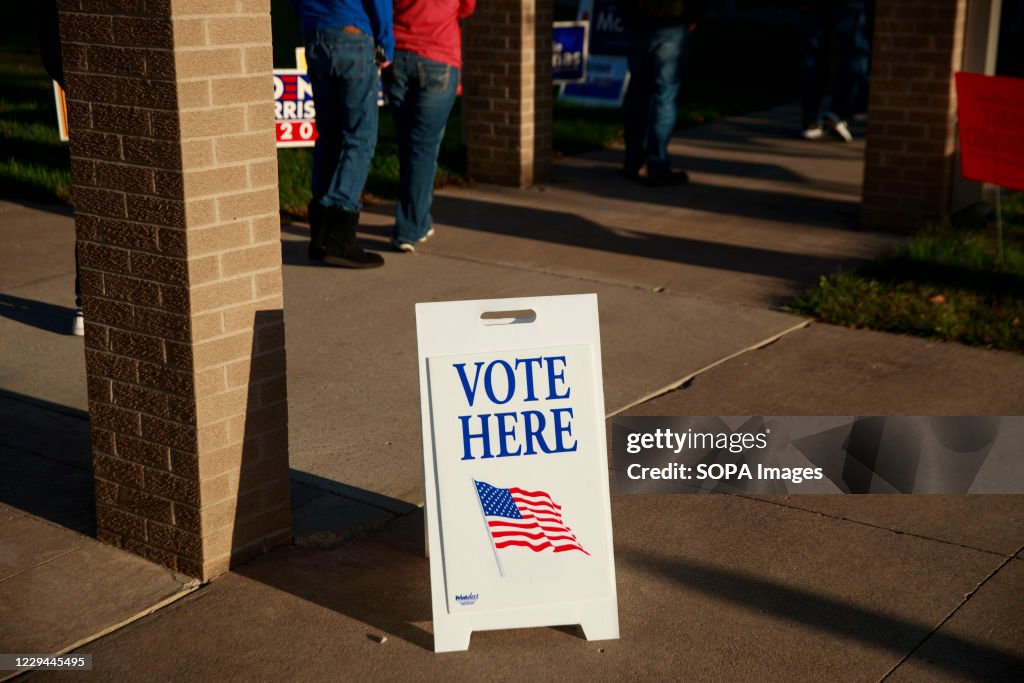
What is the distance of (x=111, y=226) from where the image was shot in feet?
13.2

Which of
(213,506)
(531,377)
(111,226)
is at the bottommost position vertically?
(213,506)

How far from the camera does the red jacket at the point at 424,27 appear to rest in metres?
7.64

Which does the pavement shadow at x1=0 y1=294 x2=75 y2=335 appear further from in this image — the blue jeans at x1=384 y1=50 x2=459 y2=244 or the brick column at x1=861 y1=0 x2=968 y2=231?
the brick column at x1=861 y1=0 x2=968 y2=231

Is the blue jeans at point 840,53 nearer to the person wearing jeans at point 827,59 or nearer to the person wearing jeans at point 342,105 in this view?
the person wearing jeans at point 827,59

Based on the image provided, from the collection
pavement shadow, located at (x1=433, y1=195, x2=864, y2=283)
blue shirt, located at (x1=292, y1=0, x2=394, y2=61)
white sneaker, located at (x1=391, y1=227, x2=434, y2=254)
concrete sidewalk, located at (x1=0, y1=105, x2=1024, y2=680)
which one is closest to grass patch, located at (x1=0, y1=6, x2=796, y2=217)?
pavement shadow, located at (x1=433, y1=195, x2=864, y2=283)

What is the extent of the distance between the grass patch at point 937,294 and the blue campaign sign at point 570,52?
5433 mm

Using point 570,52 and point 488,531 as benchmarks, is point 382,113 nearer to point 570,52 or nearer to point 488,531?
point 570,52

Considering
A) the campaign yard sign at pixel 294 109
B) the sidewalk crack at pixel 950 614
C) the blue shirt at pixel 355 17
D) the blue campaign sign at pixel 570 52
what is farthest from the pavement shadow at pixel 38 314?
the blue campaign sign at pixel 570 52

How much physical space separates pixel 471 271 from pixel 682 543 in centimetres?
365

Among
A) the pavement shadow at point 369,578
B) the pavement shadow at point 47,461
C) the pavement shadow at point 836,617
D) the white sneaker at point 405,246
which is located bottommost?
the pavement shadow at point 836,617

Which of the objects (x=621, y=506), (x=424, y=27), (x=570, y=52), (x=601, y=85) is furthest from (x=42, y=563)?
(x=601, y=85)

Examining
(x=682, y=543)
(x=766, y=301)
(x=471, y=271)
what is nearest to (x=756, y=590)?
(x=682, y=543)

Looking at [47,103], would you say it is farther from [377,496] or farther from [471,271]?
[377,496]

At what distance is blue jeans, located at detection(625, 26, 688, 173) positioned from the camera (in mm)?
10172
